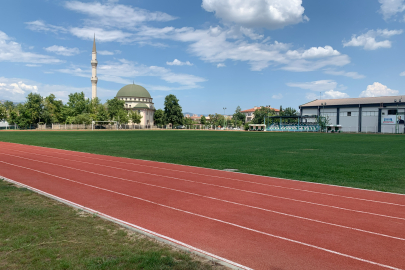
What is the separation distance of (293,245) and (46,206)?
5332mm

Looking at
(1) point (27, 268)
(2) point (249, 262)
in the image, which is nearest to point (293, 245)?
(2) point (249, 262)

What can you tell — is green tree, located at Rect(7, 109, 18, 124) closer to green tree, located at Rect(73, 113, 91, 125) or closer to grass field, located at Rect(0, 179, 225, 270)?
green tree, located at Rect(73, 113, 91, 125)

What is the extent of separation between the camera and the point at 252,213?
20.5ft

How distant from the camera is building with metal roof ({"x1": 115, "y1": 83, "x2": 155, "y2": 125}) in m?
112

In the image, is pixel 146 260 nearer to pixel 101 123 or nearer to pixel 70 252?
pixel 70 252

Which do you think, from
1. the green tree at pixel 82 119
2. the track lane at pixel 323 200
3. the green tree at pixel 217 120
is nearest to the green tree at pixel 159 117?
the green tree at pixel 217 120

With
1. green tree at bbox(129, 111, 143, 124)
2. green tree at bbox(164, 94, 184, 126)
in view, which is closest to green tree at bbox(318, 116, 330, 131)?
green tree at bbox(164, 94, 184, 126)

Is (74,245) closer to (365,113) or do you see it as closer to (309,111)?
(365,113)

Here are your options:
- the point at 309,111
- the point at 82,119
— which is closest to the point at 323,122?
the point at 309,111

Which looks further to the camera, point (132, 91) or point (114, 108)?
point (132, 91)

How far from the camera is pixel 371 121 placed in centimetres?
7012

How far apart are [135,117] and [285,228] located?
328ft

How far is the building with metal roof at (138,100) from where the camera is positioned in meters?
112

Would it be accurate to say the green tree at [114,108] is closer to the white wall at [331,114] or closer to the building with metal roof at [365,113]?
the building with metal roof at [365,113]
